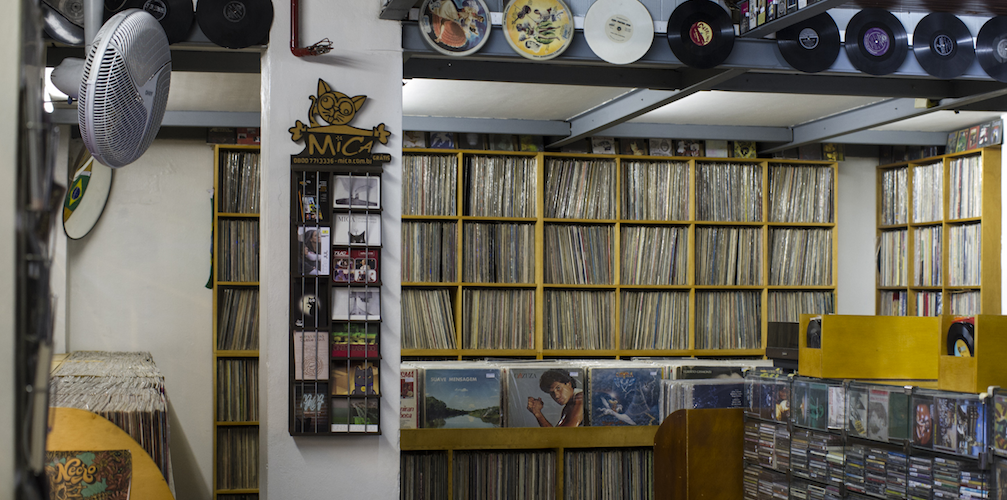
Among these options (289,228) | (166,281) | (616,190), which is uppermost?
(616,190)

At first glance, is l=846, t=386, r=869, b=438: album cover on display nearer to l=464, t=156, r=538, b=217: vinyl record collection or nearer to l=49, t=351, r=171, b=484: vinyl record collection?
l=49, t=351, r=171, b=484: vinyl record collection

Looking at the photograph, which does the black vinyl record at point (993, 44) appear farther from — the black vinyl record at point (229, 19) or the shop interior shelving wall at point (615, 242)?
the black vinyl record at point (229, 19)

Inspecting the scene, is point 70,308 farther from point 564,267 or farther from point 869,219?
point 869,219

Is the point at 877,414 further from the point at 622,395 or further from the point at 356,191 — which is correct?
the point at 356,191

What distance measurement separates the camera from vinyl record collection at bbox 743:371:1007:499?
248 centimetres

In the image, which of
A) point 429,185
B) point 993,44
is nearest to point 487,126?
point 429,185

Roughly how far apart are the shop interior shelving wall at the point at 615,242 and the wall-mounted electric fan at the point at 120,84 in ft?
8.80

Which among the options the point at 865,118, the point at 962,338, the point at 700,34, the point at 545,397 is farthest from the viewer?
the point at 865,118

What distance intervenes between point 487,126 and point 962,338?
2.92 meters

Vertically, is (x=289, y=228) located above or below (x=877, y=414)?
above

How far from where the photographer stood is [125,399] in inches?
111

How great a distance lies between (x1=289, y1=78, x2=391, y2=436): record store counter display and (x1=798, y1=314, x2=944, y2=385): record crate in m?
1.67

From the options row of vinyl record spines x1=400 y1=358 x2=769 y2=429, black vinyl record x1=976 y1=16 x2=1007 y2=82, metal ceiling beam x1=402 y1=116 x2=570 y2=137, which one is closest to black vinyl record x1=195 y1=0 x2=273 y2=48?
row of vinyl record spines x1=400 y1=358 x2=769 y2=429

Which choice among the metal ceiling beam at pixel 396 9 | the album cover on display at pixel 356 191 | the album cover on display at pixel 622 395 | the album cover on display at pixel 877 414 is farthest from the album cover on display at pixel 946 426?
the metal ceiling beam at pixel 396 9
